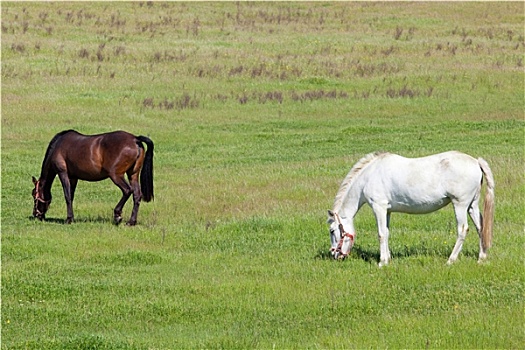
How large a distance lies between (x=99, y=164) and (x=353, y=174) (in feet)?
19.9

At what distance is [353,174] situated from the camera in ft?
41.8

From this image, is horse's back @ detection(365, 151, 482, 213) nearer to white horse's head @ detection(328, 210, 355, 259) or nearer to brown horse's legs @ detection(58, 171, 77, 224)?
white horse's head @ detection(328, 210, 355, 259)

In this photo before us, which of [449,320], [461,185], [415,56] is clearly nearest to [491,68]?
[415,56]

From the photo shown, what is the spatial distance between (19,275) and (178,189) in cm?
759

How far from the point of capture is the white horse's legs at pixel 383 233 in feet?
39.4

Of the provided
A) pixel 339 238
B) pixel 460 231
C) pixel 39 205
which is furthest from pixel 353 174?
pixel 39 205

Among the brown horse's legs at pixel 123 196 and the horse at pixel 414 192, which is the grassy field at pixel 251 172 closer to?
the brown horse's legs at pixel 123 196

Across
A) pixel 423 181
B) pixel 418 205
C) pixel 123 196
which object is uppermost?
pixel 423 181

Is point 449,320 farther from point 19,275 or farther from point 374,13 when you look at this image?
point 374,13

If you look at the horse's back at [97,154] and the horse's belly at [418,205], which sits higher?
the horse's belly at [418,205]

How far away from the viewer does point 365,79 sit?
36750mm

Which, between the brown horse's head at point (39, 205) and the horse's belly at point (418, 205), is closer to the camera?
the horse's belly at point (418, 205)

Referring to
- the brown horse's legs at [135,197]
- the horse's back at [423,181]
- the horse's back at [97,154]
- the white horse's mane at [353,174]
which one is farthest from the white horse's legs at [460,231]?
the horse's back at [97,154]

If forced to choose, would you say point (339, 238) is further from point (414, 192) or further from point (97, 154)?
point (97, 154)
